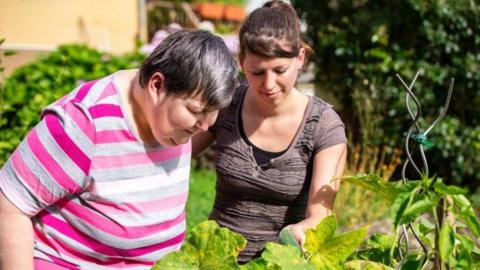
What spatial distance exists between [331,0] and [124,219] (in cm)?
479

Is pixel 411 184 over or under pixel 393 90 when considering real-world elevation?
over

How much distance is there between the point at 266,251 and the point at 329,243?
0.14m

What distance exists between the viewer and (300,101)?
2064mm

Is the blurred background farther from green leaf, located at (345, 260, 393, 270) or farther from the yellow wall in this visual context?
green leaf, located at (345, 260, 393, 270)

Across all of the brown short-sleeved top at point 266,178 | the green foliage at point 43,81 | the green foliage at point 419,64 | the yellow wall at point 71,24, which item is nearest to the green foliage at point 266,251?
the brown short-sleeved top at point 266,178

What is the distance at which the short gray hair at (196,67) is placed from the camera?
133 cm

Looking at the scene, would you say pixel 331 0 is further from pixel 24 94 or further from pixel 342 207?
pixel 24 94

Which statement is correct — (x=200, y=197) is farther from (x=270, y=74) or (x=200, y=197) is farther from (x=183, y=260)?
(x=183, y=260)

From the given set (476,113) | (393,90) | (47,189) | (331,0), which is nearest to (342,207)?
(393,90)

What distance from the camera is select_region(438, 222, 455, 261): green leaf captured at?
0.93m

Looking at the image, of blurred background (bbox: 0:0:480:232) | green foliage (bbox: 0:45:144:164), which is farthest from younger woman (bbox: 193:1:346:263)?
blurred background (bbox: 0:0:480:232)

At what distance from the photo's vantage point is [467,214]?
940 mm

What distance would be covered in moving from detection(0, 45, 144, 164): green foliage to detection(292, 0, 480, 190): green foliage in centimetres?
217

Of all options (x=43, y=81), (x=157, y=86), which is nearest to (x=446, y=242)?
(x=157, y=86)
